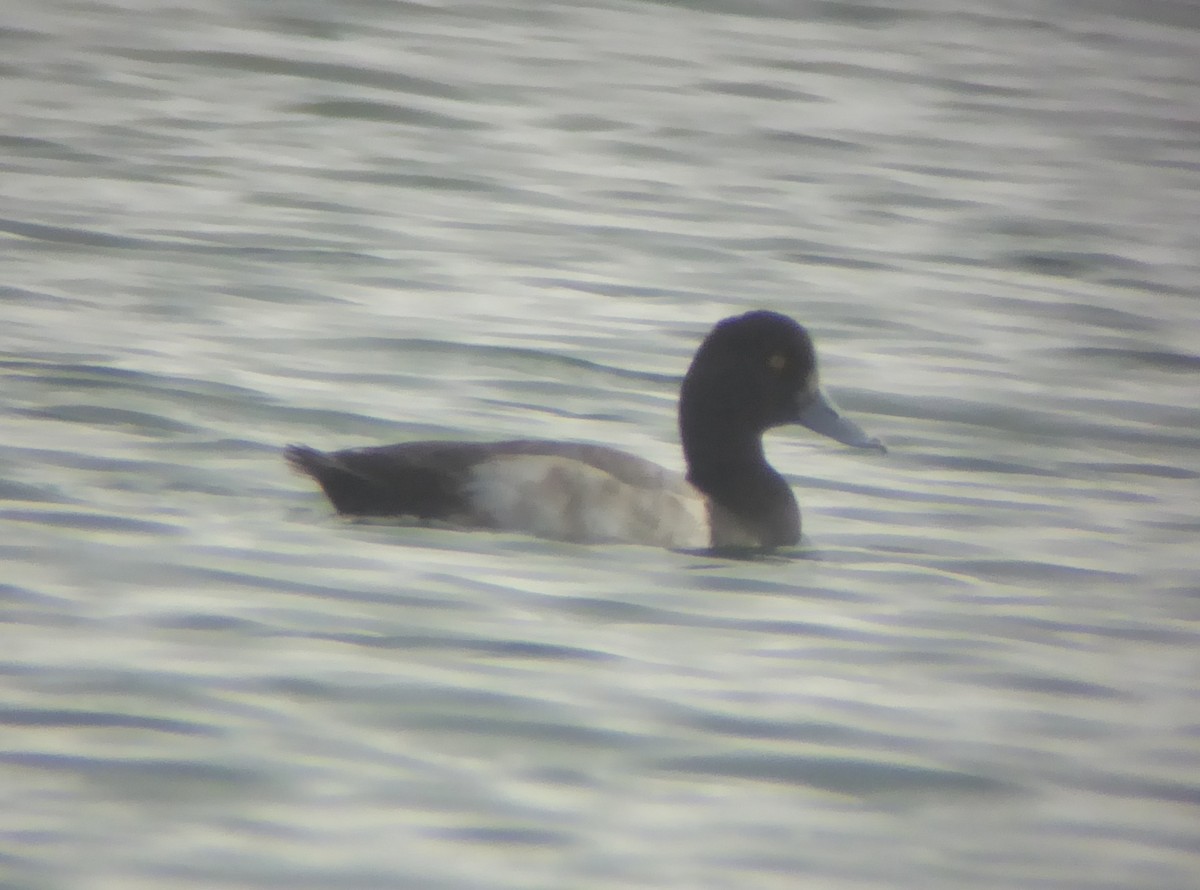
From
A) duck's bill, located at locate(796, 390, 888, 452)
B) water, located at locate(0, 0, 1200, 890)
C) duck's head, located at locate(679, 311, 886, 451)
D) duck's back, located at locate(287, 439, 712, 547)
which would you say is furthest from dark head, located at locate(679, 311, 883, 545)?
duck's back, located at locate(287, 439, 712, 547)

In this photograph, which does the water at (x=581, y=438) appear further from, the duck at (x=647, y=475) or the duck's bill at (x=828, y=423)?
the duck's bill at (x=828, y=423)

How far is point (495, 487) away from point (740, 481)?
2.87 feet

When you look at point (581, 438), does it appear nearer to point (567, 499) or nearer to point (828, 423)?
point (828, 423)

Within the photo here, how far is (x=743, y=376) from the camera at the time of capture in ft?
22.8

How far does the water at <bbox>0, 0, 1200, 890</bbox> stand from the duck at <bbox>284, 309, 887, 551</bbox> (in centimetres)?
10

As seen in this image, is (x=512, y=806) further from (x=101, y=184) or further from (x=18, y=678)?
(x=101, y=184)

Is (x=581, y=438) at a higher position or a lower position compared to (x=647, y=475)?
lower

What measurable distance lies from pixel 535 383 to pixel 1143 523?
96.2 inches

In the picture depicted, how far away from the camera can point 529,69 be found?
1480cm

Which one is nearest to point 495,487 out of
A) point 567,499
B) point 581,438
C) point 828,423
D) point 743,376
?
point 567,499

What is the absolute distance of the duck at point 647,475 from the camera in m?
6.34

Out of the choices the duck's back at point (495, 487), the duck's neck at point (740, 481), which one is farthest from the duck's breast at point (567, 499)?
the duck's neck at point (740, 481)

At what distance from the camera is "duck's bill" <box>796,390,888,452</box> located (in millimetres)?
7117

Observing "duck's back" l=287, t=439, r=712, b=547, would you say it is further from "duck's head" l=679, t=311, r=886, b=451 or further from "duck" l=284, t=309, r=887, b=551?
"duck's head" l=679, t=311, r=886, b=451
